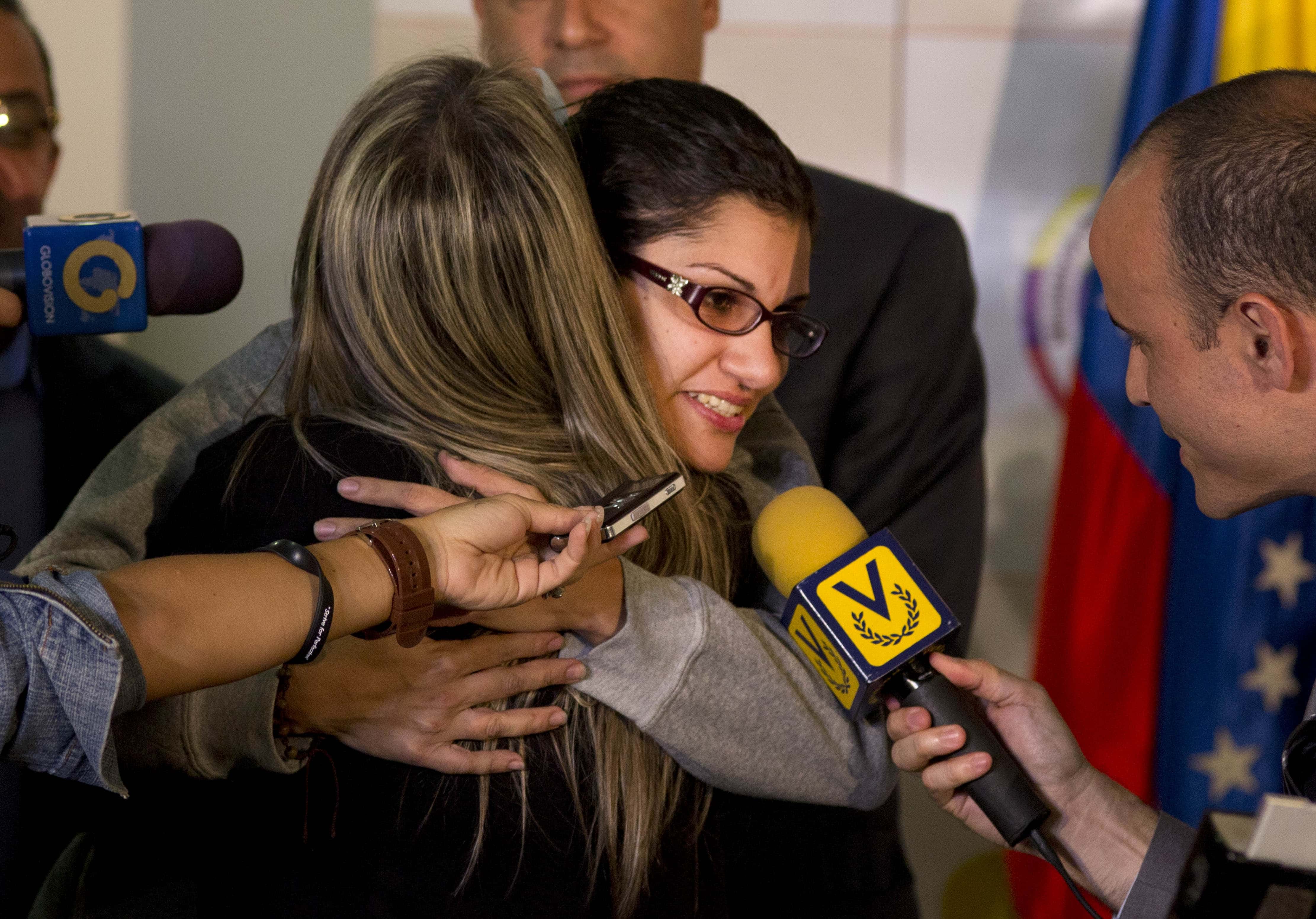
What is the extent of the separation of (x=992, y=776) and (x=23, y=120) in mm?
1729

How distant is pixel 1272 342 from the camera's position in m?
1.19

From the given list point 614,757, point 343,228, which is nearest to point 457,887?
point 614,757

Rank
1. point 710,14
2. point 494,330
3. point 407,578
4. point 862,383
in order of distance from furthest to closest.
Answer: point 710,14
point 862,383
point 494,330
point 407,578

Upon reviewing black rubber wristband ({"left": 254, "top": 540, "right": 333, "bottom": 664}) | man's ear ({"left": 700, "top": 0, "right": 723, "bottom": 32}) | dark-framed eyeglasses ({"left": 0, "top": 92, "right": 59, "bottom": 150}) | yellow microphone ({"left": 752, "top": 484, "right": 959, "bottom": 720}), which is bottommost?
yellow microphone ({"left": 752, "top": 484, "right": 959, "bottom": 720})

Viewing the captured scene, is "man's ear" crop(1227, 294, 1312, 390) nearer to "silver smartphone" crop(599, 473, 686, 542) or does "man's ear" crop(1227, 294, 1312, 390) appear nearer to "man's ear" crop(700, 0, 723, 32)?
"silver smartphone" crop(599, 473, 686, 542)

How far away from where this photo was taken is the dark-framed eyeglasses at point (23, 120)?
6.21 ft

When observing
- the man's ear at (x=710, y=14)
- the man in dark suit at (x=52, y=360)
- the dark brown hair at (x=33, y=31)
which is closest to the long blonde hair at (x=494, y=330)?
the man in dark suit at (x=52, y=360)

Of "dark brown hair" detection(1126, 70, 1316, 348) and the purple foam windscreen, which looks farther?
the purple foam windscreen

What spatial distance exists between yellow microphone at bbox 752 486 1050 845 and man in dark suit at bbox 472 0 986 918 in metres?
0.60

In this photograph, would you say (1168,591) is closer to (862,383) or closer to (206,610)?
(862,383)

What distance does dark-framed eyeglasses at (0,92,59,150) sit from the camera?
6.21 ft

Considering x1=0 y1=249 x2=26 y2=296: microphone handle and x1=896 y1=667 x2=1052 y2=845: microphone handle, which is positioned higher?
x1=0 y1=249 x2=26 y2=296: microphone handle

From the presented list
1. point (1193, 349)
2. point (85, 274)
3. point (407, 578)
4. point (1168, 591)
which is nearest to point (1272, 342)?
point (1193, 349)

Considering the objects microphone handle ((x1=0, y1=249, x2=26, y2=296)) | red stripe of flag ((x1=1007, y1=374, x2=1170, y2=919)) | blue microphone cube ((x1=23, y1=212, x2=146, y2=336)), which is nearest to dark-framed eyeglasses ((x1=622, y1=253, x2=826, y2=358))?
blue microphone cube ((x1=23, y1=212, x2=146, y2=336))
